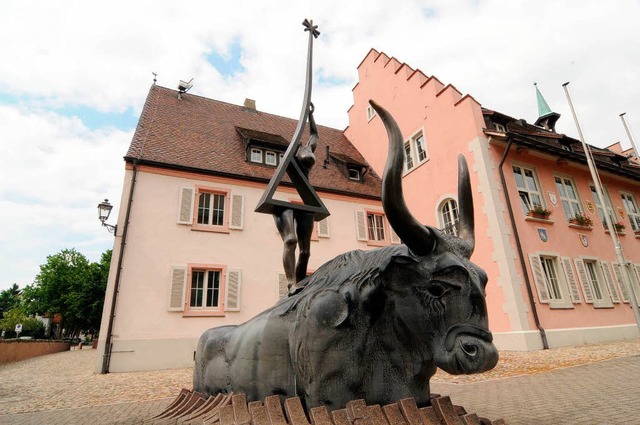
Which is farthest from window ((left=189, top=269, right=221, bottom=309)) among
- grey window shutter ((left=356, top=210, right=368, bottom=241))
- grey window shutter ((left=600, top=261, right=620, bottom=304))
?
grey window shutter ((left=600, top=261, right=620, bottom=304))

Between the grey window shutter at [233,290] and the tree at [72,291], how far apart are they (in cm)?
3073

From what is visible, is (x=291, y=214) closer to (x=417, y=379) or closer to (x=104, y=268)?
(x=417, y=379)

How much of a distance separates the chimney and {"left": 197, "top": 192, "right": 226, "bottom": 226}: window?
885cm

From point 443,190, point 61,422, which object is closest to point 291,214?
point 61,422

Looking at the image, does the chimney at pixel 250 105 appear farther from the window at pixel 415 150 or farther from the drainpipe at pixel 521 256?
the drainpipe at pixel 521 256

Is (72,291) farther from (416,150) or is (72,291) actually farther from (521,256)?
(521,256)

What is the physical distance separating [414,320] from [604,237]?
1674 centimetres

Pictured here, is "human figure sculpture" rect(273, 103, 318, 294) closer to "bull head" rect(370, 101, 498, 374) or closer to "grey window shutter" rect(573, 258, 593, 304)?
"bull head" rect(370, 101, 498, 374)

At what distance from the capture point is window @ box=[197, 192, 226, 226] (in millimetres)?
12919

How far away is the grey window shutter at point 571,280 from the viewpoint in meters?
11.8

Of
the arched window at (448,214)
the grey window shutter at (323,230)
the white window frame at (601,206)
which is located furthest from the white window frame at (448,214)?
the white window frame at (601,206)

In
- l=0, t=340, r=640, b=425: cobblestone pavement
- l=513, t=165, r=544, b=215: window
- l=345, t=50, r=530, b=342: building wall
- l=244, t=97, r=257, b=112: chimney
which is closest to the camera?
l=0, t=340, r=640, b=425: cobblestone pavement

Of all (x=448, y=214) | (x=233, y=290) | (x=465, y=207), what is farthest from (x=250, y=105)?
(x=465, y=207)

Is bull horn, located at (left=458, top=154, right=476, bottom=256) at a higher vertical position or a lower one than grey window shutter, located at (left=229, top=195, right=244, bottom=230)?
lower
